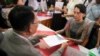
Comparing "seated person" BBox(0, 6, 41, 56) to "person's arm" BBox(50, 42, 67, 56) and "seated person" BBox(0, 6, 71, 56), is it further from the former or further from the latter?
"person's arm" BBox(50, 42, 67, 56)

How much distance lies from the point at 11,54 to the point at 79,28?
4.73 ft

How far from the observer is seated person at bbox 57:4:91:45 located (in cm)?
256

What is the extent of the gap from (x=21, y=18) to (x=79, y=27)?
1.42 m

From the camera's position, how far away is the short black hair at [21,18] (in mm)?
1377

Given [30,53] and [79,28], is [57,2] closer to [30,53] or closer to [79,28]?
[79,28]

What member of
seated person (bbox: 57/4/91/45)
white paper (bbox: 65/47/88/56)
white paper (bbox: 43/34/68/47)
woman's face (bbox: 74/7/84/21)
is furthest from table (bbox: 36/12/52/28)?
white paper (bbox: 65/47/88/56)

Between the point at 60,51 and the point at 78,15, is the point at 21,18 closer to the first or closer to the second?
the point at 60,51

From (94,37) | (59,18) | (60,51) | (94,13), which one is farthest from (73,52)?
(59,18)

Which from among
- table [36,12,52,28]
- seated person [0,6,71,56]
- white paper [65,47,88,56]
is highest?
seated person [0,6,71,56]

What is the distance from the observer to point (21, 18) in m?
1.38

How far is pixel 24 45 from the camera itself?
4.45 ft

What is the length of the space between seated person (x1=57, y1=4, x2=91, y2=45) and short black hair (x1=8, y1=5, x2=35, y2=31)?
3.80 ft

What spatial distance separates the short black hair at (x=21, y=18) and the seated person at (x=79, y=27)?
116 centimetres

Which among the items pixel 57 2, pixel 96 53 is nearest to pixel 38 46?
pixel 96 53
